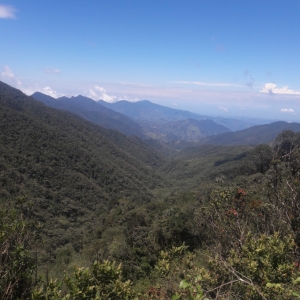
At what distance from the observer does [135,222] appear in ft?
116

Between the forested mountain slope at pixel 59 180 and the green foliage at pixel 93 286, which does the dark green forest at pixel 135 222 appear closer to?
the green foliage at pixel 93 286

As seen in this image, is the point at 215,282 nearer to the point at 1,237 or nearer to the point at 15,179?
the point at 1,237

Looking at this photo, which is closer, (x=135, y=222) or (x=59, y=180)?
(x=135, y=222)

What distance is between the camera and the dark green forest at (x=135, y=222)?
18.3 feet

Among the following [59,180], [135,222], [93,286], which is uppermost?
[93,286]

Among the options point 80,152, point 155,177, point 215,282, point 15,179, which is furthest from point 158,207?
point 155,177

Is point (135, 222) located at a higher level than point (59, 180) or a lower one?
higher

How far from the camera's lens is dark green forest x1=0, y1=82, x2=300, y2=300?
220 inches

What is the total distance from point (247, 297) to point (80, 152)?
109543 mm

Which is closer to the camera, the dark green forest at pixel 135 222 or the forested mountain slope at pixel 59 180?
the dark green forest at pixel 135 222

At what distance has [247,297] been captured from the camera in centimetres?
529

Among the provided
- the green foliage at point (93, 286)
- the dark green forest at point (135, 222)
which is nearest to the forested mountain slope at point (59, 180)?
the dark green forest at point (135, 222)

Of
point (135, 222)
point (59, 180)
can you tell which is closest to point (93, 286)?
point (135, 222)

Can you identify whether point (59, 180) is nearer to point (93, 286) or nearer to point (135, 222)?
point (135, 222)
